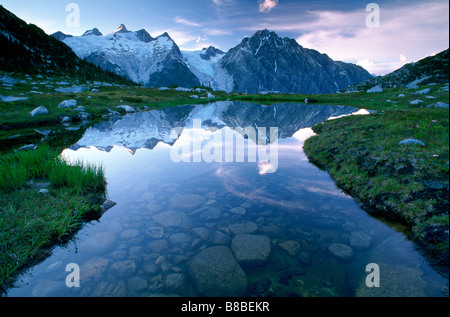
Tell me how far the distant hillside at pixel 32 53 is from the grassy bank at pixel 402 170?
7723 cm

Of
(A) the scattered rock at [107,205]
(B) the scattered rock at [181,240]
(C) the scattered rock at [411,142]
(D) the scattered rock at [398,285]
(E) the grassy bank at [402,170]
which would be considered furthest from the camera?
(C) the scattered rock at [411,142]

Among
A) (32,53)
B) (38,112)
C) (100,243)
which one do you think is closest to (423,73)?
(100,243)

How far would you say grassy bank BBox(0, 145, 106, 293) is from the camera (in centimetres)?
541

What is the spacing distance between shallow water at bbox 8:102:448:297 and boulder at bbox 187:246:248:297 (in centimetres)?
2

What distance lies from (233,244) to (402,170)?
7491mm

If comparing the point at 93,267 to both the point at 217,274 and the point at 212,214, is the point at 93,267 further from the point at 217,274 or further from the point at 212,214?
the point at 212,214

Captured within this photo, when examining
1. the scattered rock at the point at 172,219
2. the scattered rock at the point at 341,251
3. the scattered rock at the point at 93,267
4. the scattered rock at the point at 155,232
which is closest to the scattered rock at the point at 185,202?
the scattered rock at the point at 172,219

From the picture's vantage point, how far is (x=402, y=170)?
26.8 ft

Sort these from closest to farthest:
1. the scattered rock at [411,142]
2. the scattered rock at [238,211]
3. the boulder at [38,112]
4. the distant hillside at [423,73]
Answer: the scattered rock at [238,211] < the scattered rock at [411,142] < the boulder at [38,112] < the distant hillside at [423,73]

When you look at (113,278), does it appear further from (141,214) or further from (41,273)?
(141,214)

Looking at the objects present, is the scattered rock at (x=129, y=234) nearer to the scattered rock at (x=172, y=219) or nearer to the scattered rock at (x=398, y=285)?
the scattered rock at (x=172, y=219)

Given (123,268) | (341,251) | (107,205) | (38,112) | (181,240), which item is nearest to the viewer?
(123,268)

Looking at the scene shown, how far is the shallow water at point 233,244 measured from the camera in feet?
15.2

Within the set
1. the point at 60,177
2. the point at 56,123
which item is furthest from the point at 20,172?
the point at 56,123
